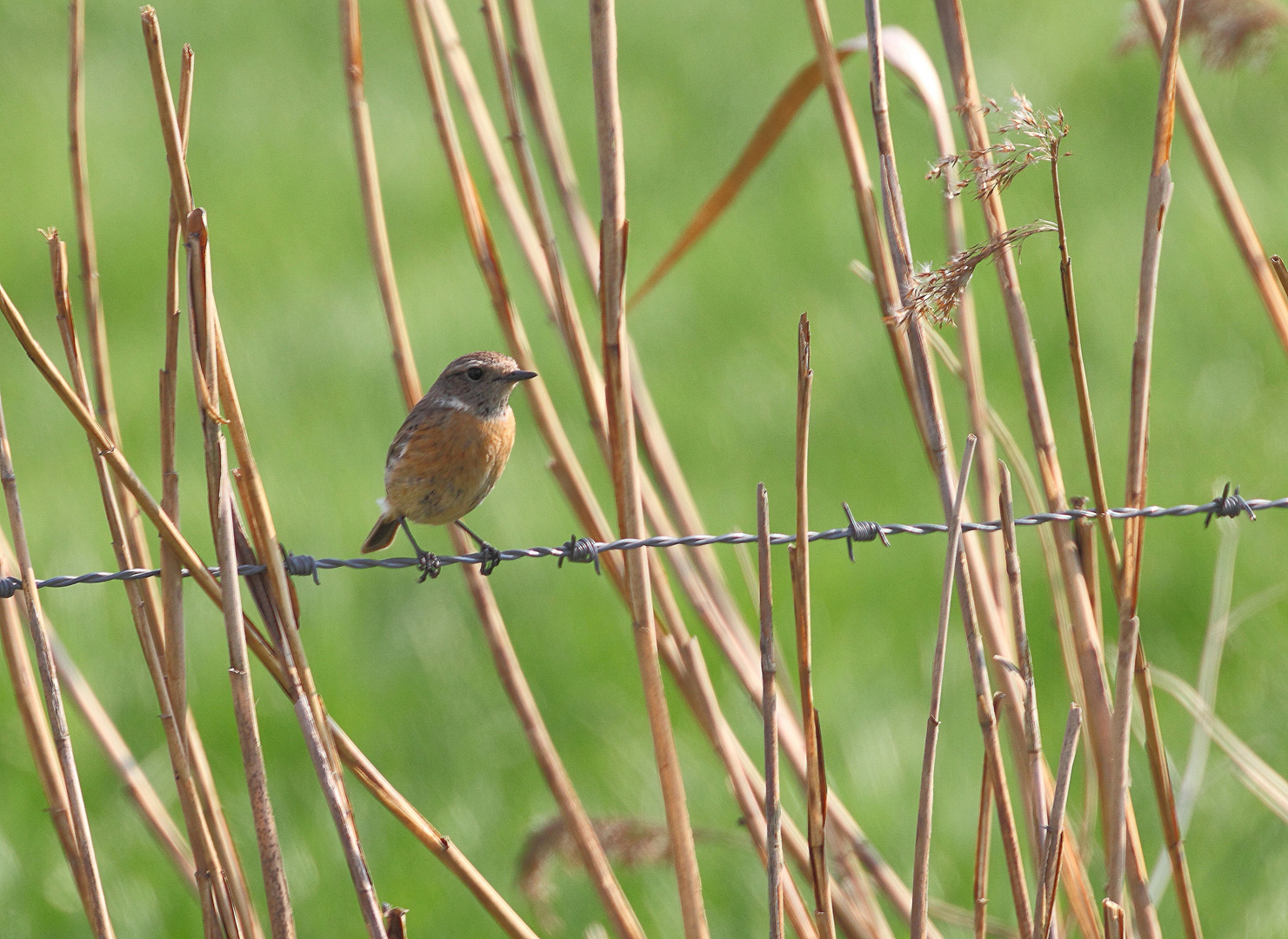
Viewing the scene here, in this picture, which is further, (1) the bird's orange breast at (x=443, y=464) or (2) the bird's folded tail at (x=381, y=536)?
(2) the bird's folded tail at (x=381, y=536)

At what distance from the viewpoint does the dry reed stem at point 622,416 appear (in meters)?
1.88

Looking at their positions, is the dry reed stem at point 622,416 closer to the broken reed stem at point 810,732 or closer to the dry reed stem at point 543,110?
the broken reed stem at point 810,732

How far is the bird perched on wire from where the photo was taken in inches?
130

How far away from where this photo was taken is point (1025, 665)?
1.92 metres

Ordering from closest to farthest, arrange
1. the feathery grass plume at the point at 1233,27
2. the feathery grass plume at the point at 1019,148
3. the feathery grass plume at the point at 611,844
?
1. the feathery grass plume at the point at 1019,148
2. the feathery grass plume at the point at 1233,27
3. the feathery grass plume at the point at 611,844

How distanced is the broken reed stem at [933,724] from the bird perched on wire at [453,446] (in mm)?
1586

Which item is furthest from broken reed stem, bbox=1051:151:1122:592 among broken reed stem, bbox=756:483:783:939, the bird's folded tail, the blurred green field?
the bird's folded tail

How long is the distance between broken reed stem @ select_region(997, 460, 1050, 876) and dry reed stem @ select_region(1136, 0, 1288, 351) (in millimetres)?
729

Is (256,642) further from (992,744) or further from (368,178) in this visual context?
(992,744)

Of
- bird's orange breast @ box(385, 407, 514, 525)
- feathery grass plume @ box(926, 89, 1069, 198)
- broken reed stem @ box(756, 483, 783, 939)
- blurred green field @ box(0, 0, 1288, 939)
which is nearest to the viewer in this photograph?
feathery grass plume @ box(926, 89, 1069, 198)

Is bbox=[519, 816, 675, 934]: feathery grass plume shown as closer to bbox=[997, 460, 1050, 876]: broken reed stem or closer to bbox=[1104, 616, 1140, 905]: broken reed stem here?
bbox=[997, 460, 1050, 876]: broken reed stem

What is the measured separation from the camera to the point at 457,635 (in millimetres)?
5215

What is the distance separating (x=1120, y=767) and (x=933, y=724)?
12.0 inches

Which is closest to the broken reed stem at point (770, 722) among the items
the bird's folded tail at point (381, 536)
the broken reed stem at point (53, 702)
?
the broken reed stem at point (53, 702)
